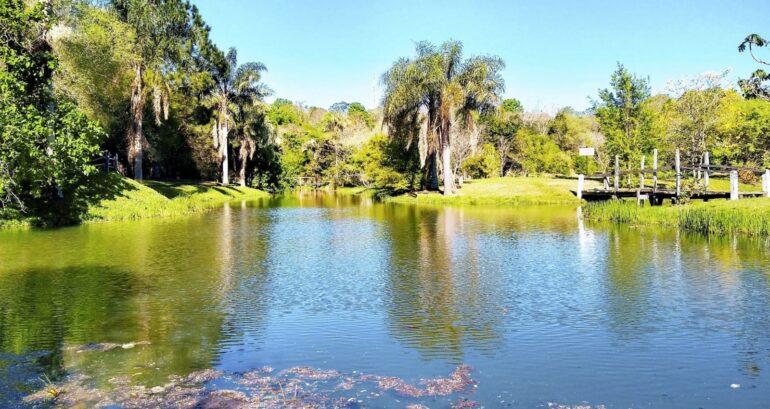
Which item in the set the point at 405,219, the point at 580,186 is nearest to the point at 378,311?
the point at 405,219

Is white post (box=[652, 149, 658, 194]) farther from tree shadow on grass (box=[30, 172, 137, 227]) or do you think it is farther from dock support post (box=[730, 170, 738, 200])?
tree shadow on grass (box=[30, 172, 137, 227])

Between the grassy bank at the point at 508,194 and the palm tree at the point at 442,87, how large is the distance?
3839mm

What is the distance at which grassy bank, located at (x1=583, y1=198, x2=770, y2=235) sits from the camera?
27.4 m

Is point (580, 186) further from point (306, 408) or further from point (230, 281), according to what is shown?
point (306, 408)

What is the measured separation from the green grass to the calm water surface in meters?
9.57

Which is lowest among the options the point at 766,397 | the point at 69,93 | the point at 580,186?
the point at 766,397

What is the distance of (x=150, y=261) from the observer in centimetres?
2191

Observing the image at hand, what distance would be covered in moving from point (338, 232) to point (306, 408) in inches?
959

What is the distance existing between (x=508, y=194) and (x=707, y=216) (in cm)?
2713

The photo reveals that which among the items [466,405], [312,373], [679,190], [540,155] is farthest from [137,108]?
[540,155]

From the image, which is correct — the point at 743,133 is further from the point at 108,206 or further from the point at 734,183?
the point at 108,206

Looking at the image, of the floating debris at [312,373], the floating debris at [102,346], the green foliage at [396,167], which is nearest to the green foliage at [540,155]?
the green foliage at [396,167]

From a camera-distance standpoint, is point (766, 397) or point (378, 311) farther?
point (378, 311)

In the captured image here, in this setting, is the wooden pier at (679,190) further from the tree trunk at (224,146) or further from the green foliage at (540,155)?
the tree trunk at (224,146)
